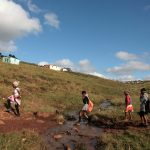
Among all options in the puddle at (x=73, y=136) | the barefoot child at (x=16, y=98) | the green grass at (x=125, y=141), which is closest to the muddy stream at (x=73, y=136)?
the puddle at (x=73, y=136)

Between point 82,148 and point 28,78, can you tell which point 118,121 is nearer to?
point 82,148

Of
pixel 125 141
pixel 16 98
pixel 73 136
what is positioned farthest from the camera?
pixel 16 98

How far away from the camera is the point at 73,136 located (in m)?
21.2

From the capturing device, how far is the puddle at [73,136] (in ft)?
61.4

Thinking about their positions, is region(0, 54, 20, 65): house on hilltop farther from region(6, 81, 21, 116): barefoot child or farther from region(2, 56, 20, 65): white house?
region(6, 81, 21, 116): barefoot child

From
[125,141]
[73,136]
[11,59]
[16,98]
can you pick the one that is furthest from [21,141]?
[11,59]

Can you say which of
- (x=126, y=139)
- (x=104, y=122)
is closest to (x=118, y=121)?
(x=104, y=122)

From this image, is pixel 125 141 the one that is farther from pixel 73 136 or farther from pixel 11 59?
pixel 11 59

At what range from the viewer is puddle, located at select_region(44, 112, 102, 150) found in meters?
18.7

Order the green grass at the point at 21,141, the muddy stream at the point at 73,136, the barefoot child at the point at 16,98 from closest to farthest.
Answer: the green grass at the point at 21,141 < the muddy stream at the point at 73,136 < the barefoot child at the point at 16,98

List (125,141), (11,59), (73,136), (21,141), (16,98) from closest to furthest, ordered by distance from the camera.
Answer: (21,141) < (125,141) < (73,136) < (16,98) < (11,59)

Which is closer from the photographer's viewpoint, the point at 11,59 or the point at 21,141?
the point at 21,141

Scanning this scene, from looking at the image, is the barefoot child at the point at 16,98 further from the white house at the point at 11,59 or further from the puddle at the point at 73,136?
the white house at the point at 11,59

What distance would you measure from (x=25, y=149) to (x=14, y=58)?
9622 centimetres
